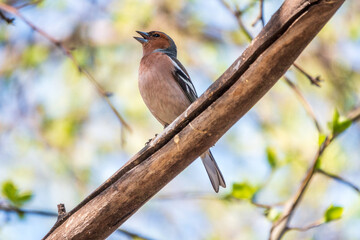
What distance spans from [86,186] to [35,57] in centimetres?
242

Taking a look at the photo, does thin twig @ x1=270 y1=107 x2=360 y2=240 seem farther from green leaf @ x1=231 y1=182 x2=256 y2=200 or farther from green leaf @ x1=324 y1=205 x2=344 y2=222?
green leaf @ x1=231 y1=182 x2=256 y2=200

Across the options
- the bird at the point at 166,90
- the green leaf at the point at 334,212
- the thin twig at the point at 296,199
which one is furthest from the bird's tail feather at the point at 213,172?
the green leaf at the point at 334,212

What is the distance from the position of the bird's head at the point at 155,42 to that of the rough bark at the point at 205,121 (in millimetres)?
3141

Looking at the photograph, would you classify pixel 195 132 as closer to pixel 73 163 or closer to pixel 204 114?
pixel 204 114

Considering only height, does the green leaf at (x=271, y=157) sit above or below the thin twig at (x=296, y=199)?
above

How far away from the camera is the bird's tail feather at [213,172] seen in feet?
15.7

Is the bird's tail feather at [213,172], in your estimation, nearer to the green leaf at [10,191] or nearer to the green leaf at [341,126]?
the green leaf at [341,126]

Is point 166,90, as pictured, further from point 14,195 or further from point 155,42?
point 14,195

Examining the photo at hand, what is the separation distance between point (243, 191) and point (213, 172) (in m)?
0.63

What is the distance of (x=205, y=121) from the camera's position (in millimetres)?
3029

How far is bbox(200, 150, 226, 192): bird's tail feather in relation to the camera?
4.80m

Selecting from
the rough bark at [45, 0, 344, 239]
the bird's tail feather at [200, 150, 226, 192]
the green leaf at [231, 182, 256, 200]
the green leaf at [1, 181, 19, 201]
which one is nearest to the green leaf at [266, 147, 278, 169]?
the green leaf at [231, 182, 256, 200]

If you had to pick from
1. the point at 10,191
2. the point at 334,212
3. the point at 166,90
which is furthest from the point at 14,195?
the point at 334,212

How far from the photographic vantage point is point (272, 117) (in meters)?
8.52
